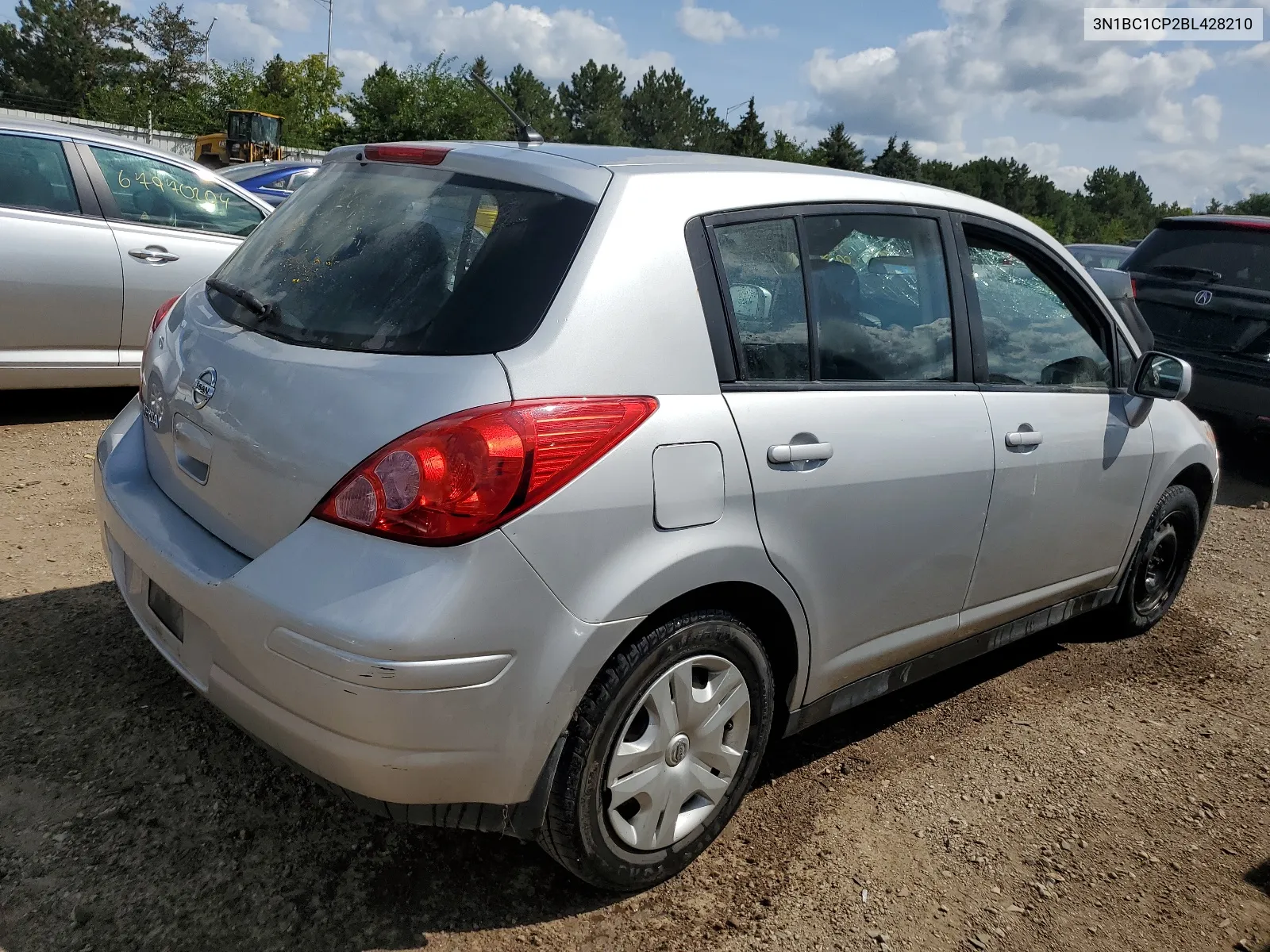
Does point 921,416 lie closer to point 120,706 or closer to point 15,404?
point 120,706

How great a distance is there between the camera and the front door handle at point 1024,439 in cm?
318

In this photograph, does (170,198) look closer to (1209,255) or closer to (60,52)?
(1209,255)

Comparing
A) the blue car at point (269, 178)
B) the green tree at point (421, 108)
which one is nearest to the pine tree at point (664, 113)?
the green tree at point (421, 108)

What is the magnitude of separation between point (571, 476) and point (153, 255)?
485 cm

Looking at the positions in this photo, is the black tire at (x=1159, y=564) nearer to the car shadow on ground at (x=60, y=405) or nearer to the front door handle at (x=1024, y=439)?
the front door handle at (x=1024, y=439)

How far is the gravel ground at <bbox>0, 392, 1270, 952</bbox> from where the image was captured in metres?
2.39

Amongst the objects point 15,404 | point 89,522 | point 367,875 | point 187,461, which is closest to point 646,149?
point 187,461

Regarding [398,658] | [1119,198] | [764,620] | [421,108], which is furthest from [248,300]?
[1119,198]

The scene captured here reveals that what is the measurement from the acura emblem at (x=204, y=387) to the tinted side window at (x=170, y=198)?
3774 mm

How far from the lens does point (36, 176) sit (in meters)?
5.66

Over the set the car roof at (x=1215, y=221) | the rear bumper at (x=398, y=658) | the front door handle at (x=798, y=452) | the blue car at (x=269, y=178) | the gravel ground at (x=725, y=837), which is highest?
the car roof at (x=1215, y=221)

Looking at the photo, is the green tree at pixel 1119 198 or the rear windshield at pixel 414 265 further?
the green tree at pixel 1119 198

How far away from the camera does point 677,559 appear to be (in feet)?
7.43

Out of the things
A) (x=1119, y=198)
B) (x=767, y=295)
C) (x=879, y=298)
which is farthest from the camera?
(x=1119, y=198)
